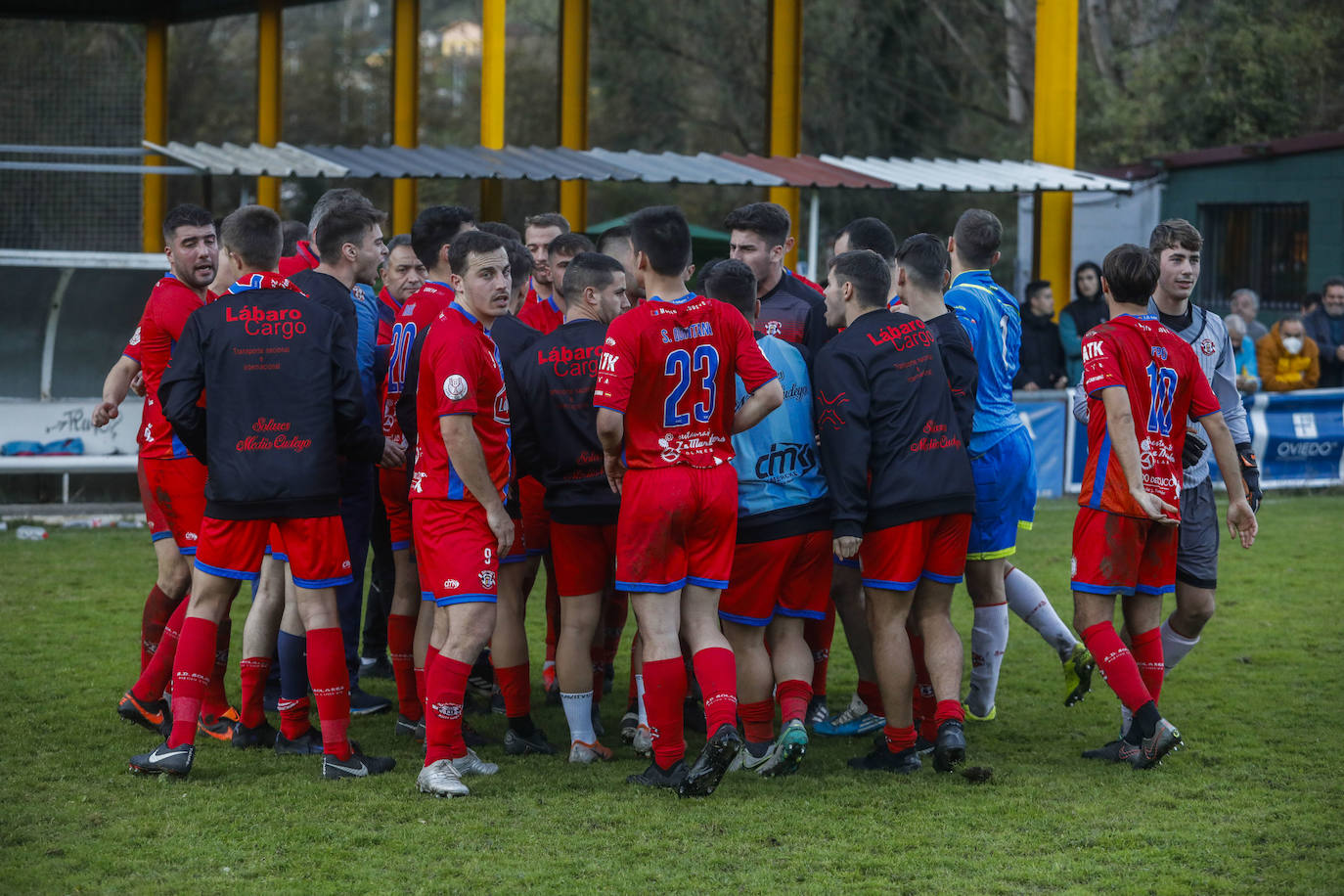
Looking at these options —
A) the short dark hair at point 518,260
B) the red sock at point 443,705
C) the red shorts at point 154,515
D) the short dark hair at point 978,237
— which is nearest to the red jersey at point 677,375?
the red sock at point 443,705

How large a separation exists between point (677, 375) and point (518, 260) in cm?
124

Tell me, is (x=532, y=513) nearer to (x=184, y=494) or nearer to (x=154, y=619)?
(x=184, y=494)

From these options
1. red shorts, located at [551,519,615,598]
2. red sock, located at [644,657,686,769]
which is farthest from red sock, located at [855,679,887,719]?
red shorts, located at [551,519,615,598]

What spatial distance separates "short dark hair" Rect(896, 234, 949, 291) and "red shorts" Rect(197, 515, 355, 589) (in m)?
2.33

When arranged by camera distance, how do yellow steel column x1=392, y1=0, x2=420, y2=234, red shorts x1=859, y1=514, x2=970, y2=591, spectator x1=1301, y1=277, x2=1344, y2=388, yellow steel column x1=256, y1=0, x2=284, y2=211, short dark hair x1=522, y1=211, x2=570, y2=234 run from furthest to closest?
yellow steel column x1=256, y1=0, x2=284, y2=211
yellow steel column x1=392, y1=0, x2=420, y2=234
spectator x1=1301, y1=277, x2=1344, y2=388
short dark hair x1=522, y1=211, x2=570, y2=234
red shorts x1=859, y1=514, x2=970, y2=591

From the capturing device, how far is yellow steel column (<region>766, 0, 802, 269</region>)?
16.6 metres

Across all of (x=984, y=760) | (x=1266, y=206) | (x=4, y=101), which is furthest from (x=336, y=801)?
(x=4, y=101)

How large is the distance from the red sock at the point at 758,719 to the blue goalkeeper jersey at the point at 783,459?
0.62 metres

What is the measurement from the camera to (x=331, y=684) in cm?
505

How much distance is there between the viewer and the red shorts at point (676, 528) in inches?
193

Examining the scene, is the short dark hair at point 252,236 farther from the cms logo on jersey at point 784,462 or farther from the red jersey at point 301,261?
the cms logo on jersey at point 784,462

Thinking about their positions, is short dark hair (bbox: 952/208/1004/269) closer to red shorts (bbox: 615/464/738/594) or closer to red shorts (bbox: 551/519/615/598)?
red shorts (bbox: 615/464/738/594)

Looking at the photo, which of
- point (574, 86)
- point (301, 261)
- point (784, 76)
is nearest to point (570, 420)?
point (301, 261)

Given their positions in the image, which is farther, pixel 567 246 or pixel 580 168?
pixel 580 168
